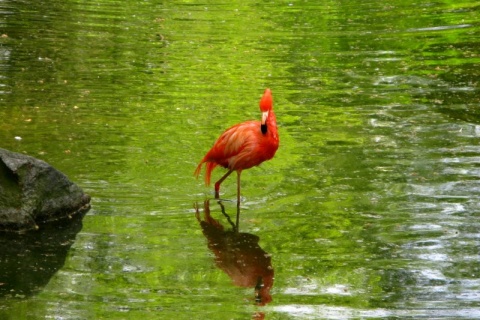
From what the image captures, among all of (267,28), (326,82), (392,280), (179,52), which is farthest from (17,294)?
(267,28)

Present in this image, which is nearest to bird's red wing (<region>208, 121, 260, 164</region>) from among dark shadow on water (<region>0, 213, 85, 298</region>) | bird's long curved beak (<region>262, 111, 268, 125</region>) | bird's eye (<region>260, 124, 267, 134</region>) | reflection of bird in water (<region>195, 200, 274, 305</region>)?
bird's eye (<region>260, 124, 267, 134</region>)

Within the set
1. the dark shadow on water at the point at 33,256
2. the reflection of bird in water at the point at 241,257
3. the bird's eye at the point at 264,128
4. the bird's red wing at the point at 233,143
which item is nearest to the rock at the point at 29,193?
the dark shadow on water at the point at 33,256

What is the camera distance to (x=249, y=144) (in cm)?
757

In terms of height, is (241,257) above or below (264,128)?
below

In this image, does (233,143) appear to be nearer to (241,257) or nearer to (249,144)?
(249,144)

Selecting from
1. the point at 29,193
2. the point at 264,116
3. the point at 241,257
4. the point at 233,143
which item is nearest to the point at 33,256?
the point at 29,193

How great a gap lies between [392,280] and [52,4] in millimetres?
12269

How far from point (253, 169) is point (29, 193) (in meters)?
2.31

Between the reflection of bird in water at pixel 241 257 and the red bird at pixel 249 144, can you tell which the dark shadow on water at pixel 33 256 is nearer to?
the reflection of bird in water at pixel 241 257

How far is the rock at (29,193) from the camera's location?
7.06 m

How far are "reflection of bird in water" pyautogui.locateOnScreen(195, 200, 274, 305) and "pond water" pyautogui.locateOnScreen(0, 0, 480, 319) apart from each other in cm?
2

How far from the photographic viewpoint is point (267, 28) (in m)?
15.5

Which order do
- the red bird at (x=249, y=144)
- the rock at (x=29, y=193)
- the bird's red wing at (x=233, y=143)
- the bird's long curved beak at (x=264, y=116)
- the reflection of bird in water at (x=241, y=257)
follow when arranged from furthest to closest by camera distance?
1. the bird's red wing at (x=233, y=143)
2. the red bird at (x=249, y=144)
3. the bird's long curved beak at (x=264, y=116)
4. the rock at (x=29, y=193)
5. the reflection of bird in water at (x=241, y=257)

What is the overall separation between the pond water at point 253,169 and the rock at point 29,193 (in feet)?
0.53
